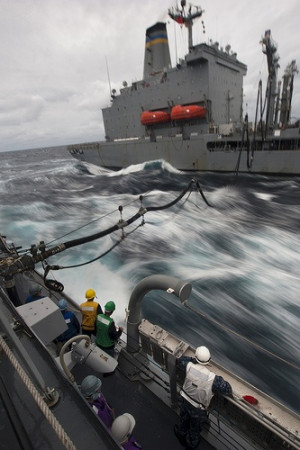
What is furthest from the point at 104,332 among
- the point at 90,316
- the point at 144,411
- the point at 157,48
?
the point at 157,48

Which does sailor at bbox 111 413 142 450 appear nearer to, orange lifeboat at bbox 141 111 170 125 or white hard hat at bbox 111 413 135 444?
white hard hat at bbox 111 413 135 444

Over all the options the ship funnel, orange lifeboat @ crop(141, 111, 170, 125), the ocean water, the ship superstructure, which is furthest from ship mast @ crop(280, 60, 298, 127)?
the ship funnel

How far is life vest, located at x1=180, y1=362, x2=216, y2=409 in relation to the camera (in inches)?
108

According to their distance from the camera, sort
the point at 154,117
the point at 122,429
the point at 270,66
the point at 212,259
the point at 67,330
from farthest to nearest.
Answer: the point at 154,117 → the point at 270,66 → the point at 212,259 → the point at 67,330 → the point at 122,429

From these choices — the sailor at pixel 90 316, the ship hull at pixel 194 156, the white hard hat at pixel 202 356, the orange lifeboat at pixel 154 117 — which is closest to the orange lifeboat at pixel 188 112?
the orange lifeboat at pixel 154 117

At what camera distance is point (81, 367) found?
170 inches

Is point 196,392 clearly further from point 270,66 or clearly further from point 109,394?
point 270,66

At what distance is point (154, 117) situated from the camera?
90.6 feet

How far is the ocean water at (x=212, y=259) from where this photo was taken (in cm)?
561

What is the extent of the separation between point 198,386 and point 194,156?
24.5m

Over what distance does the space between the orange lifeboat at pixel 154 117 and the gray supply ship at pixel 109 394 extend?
26.5m

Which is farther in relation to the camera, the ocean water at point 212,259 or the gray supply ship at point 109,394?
the ocean water at point 212,259

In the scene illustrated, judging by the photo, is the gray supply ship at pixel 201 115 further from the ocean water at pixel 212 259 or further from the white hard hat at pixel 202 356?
the white hard hat at pixel 202 356

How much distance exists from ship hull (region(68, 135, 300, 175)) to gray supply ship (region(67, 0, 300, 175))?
0.08 metres
